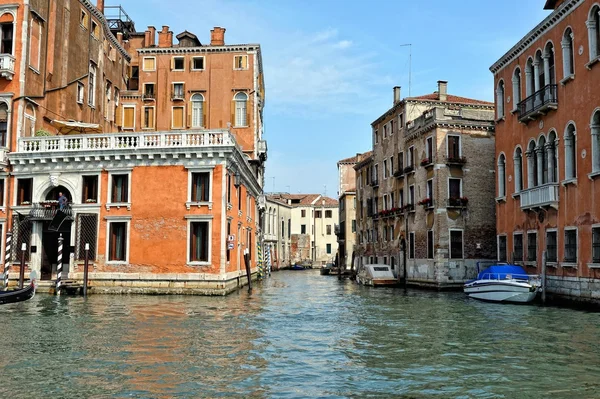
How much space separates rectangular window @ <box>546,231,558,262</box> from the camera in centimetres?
1905

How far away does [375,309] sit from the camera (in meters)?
17.4

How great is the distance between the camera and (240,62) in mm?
31969

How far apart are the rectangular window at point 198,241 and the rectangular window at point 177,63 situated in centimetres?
1493

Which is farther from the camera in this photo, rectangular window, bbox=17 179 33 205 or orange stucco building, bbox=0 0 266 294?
rectangular window, bbox=17 179 33 205

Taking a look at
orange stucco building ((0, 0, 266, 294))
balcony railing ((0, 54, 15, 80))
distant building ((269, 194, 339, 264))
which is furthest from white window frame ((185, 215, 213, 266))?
distant building ((269, 194, 339, 264))

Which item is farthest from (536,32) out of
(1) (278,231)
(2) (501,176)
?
(1) (278,231)

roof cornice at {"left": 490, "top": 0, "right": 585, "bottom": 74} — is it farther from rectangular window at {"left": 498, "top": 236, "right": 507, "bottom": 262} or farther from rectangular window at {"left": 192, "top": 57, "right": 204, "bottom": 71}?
rectangular window at {"left": 192, "top": 57, "right": 204, "bottom": 71}

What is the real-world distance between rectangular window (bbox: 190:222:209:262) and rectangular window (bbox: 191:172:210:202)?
904mm

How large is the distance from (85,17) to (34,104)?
6605 mm

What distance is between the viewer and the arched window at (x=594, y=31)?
16.8 meters

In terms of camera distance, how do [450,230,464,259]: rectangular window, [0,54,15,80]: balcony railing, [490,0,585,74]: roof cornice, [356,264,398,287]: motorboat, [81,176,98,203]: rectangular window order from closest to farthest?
[490,0,585,74]: roof cornice < [81,176,98,203]: rectangular window < [0,54,15,80]: balcony railing < [450,230,464,259]: rectangular window < [356,264,398,287]: motorboat

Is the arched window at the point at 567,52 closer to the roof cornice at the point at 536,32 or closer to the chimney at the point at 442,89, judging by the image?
the roof cornice at the point at 536,32

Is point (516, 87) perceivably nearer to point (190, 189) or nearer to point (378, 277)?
point (378, 277)

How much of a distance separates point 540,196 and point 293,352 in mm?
12631
